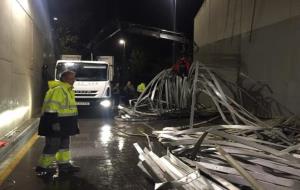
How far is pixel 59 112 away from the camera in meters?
8.49

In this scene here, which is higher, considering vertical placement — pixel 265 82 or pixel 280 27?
pixel 280 27

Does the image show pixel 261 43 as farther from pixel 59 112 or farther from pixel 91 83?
pixel 59 112

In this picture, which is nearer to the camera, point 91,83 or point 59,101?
point 59,101

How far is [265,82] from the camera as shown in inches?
627

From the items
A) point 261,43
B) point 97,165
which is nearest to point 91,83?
point 261,43

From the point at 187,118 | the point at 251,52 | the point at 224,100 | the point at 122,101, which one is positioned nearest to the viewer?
the point at 224,100

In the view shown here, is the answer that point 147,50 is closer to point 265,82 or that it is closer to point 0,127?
point 265,82

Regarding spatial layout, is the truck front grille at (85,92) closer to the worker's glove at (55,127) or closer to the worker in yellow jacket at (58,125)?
the worker in yellow jacket at (58,125)

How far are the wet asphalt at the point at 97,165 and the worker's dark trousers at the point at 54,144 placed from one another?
478 mm

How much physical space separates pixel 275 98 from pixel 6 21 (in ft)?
27.3


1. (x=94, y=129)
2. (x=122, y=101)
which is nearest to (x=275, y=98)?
(x=94, y=129)

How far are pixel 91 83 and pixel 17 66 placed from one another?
22.4 ft

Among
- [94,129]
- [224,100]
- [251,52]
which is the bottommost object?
[94,129]

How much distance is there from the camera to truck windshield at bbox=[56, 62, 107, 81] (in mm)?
21109
